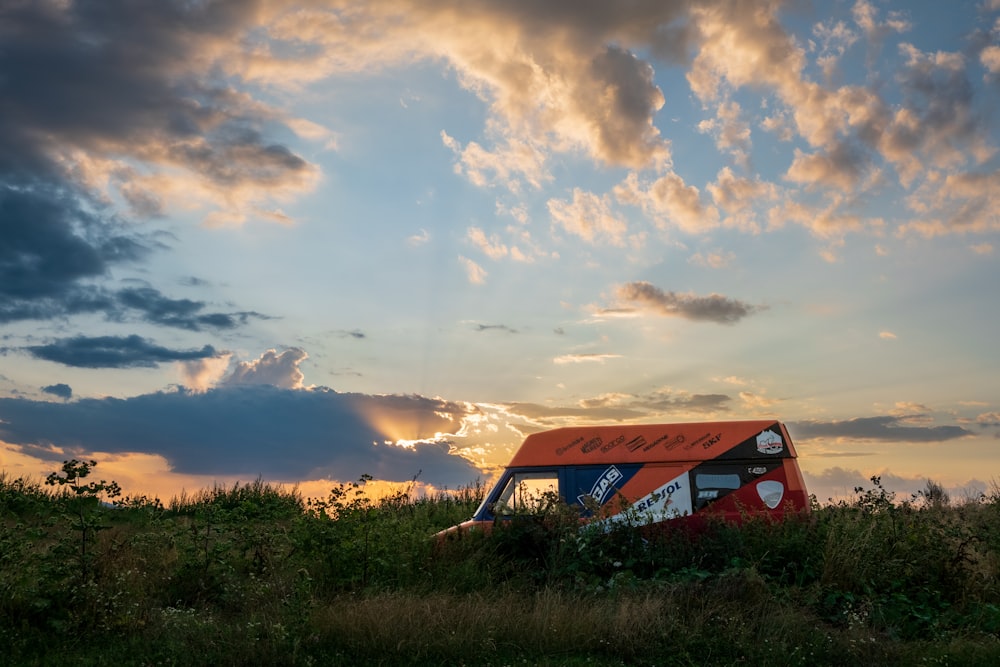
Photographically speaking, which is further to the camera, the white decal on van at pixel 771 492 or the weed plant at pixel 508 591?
the white decal on van at pixel 771 492

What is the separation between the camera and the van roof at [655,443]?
13922mm

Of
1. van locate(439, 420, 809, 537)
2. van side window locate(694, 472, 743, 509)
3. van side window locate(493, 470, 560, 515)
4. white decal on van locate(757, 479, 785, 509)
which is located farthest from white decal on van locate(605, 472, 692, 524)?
van side window locate(493, 470, 560, 515)

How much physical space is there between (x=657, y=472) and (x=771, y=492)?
1.91m

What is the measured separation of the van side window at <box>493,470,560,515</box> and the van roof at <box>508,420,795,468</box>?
21 cm

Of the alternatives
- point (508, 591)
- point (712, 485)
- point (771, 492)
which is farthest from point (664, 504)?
point (508, 591)

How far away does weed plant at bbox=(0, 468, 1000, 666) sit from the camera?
8.98m

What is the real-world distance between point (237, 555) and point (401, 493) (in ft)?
9.20

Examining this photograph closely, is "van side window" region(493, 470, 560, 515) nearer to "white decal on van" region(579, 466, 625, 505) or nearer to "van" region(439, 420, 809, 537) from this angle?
"van" region(439, 420, 809, 537)

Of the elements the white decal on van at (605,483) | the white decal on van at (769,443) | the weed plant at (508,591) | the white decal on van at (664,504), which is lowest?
the weed plant at (508,591)

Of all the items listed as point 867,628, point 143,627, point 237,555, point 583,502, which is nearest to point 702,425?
point 583,502

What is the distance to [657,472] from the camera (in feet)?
46.2

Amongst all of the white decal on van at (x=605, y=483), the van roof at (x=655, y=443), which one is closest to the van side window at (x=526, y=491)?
the van roof at (x=655, y=443)

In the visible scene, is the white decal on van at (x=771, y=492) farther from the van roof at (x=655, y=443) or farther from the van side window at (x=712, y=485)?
the van roof at (x=655, y=443)

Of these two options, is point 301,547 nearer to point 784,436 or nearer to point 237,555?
point 237,555
